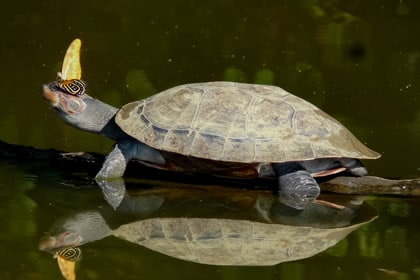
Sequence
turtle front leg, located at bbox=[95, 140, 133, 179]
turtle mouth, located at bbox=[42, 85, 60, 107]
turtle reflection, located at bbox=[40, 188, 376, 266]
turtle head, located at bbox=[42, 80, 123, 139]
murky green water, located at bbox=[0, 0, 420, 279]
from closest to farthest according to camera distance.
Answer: murky green water, located at bbox=[0, 0, 420, 279]
turtle reflection, located at bbox=[40, 188, 376, 266]
turtle front leg, located at bbox=[95, 140, 133, 179]
turtle mouth, located at bbox=[42, 85, 60, 107]
turtle head, located at bbox=[42, 80, 123, 139]

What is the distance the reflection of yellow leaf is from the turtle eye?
0.07 metres

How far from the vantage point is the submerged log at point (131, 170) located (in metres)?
5.95

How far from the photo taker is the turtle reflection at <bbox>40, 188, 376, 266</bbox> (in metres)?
5.14

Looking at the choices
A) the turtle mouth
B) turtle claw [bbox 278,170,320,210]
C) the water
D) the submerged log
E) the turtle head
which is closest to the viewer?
the water

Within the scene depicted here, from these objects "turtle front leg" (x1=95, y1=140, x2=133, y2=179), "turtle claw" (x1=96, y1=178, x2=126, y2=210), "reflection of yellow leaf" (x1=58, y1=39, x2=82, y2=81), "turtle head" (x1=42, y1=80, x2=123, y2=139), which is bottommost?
"turtle claw" (x1=96, y1=178, x2=126, y2=210)

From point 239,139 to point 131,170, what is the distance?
0.90 m

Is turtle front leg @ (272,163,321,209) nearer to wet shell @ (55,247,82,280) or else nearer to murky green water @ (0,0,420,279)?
murky green water @ (0,0,420,279)

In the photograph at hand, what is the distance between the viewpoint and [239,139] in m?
6.18

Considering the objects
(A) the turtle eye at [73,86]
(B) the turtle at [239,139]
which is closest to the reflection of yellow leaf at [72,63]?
(A) the turtle eye at [73,86]

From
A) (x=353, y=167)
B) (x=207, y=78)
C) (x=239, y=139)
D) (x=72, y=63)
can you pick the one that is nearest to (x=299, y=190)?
(x=353, y=167)

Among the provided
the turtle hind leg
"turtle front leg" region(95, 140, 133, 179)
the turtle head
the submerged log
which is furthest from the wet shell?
the turtle hind leg

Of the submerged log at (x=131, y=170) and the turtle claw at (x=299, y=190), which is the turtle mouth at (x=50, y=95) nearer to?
the submerged log at (x=131, y=170)

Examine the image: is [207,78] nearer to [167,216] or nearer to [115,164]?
[115,164]

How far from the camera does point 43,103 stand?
8477mm
